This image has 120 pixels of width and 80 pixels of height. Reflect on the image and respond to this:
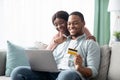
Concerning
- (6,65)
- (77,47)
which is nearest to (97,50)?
(77,47)

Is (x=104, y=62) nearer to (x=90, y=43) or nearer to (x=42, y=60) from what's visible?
(x=90, y=43)

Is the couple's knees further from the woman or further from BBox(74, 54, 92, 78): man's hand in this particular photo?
the woman

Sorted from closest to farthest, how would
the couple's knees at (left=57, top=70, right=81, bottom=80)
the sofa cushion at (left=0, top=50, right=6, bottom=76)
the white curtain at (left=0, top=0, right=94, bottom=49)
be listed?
the couple's knees at (left=57, top=70, right=81, bottom=80) < the sofa cushion at (left=0, top=50, right=6, bottom=76) < the white curtain at (left=0, top=0, right=94, bottom=49)

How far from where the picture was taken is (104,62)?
2.21 metres

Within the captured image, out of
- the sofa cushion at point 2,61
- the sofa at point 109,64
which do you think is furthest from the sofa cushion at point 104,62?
the sofa cushion at point 2,61

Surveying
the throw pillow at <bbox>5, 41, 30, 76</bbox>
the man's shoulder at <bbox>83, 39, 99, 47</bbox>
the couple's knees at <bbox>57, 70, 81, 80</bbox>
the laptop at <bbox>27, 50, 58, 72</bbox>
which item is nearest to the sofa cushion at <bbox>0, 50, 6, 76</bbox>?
the throw pillow at <bbox>5, 41, 30, 76</bbox>

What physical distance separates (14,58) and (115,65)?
0.99 meters

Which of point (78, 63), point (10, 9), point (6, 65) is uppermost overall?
point (10, 9)

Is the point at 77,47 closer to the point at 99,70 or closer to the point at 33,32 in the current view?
the point at 99,70

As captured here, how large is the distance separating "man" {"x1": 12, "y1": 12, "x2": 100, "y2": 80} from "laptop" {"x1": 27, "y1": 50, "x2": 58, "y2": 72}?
77 millimetres

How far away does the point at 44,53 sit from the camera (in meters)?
1.89

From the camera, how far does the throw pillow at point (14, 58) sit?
8.14ft

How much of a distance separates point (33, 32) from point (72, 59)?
1.77 meters

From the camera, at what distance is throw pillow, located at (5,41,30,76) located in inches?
97.7
